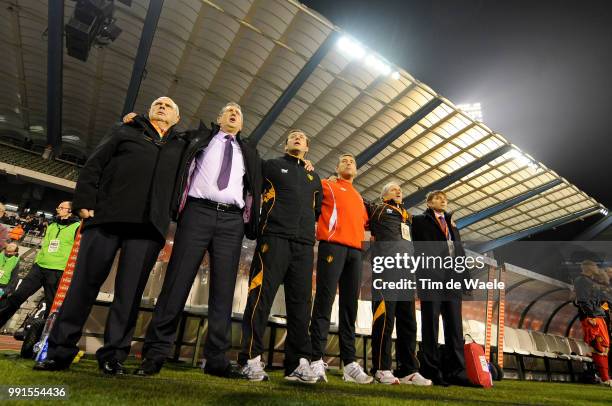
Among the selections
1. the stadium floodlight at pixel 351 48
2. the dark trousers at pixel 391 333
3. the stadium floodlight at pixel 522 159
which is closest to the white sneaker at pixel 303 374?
the dark trousers at pixel 391 333

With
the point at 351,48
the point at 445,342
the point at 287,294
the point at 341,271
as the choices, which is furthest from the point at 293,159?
the point at 351,48

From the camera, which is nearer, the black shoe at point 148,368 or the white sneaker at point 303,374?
the black shoe at point 148,368

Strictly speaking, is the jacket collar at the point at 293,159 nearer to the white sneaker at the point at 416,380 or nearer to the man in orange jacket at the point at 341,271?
the man in orange jacket at the point at 341,271

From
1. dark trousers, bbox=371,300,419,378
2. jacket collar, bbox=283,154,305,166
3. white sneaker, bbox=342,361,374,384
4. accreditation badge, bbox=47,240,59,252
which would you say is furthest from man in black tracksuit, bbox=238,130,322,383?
accreditation badge, bbox=47,240,59,252

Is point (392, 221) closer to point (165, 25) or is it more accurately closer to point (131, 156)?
point (131, 156)

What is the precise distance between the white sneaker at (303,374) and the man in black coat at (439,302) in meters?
1.55

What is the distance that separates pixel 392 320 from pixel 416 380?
559 mm

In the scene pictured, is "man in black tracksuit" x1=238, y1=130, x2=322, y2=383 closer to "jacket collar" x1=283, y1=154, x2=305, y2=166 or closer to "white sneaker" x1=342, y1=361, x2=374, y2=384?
"jacket collar" x1=283, y1=154, x2=305, y2=166

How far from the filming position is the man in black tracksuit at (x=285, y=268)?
2602 millimetres

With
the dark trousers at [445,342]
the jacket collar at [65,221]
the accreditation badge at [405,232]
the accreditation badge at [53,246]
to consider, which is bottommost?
the dark trousers at [445,342]

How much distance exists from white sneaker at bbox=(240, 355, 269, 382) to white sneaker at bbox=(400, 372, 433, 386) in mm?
1509

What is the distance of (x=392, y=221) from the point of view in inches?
150

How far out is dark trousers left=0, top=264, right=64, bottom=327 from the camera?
411 cm

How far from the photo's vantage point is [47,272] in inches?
172
